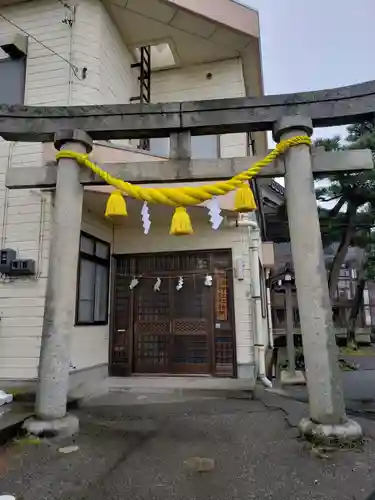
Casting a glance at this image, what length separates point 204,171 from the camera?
5242 mm

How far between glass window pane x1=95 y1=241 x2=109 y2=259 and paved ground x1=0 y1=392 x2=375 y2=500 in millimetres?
3623

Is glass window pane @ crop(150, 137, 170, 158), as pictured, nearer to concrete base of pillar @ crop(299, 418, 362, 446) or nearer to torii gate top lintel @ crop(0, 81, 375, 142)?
torii gate top lintel @ crop(0, 81, 375, 142)

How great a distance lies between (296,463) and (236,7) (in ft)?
28.4

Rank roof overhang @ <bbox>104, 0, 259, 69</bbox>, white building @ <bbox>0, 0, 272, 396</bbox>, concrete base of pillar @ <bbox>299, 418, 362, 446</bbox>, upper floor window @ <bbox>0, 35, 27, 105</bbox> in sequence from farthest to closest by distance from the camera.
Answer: roof overhang @ <bbox>104, 0, 259, 69</bbox> → upper floor window @ <bbox>0, 35, 27, 105</bbox> → white building @ <bbox>0, 0, 272, 396</bbox> → concrete base of pillar @ <bbox>299, 418, 362, 446</bbox>

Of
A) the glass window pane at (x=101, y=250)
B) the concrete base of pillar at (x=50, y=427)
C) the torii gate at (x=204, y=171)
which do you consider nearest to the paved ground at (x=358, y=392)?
the torii gate at (x=204, y=171)

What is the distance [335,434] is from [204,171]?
3.59 meters

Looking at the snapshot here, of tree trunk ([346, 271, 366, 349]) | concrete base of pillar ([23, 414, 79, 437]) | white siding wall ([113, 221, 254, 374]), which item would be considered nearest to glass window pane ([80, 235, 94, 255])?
white siding wall ([113, 221, 254, 374])

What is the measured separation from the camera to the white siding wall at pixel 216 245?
7.90 meters

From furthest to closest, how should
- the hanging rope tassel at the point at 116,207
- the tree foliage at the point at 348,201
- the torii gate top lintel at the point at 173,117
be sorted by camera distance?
the tree foliage at the point at 348,201
the hanging rope tassel at the point at 116,207
the torii gate top lintel at the point at 173,117

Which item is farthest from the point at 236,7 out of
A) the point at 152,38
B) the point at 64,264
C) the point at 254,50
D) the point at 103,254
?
the point at 64,264

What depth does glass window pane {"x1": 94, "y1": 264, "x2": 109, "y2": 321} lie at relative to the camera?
8.07 meters

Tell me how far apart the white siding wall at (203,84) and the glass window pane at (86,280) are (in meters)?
3.96

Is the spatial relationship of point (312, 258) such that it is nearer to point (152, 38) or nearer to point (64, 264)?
point (64, 264)

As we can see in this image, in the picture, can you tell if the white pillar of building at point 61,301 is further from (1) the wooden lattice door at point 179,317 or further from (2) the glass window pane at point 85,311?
(1) the wooden lattice door at point 179,317
